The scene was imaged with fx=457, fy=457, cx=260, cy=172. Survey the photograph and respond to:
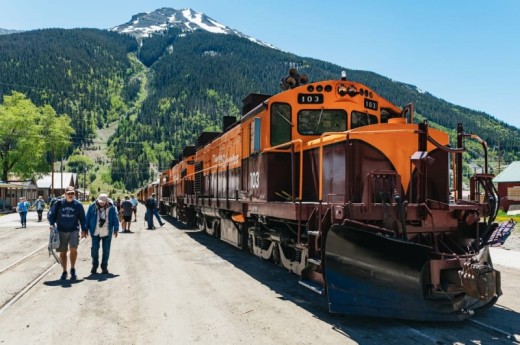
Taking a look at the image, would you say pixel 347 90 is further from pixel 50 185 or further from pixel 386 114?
pixel 50 185

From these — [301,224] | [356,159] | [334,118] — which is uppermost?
[334,118]

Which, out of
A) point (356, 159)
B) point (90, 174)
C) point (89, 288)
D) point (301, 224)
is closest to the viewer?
point (356, 159)

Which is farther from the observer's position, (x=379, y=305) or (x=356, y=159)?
(x=356, y=159)

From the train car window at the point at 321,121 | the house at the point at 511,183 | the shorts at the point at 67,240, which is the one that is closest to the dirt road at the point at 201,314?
the shorts at the point at 67,240

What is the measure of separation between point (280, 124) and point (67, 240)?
4.82 meters

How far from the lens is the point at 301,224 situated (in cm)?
760

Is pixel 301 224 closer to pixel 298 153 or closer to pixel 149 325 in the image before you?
pixel 298 153

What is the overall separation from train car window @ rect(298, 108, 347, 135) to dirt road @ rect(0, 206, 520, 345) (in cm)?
288

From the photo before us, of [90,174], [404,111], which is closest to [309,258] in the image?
[404,111]

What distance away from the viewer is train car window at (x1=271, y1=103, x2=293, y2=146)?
332 inches

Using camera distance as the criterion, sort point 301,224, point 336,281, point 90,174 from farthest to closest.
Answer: point 90,174 < point 301,224 < point 336,281

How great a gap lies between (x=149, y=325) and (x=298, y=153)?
157 inches

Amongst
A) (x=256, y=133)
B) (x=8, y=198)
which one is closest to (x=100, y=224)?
(x=256, y=133)

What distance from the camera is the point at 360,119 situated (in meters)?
8.48
